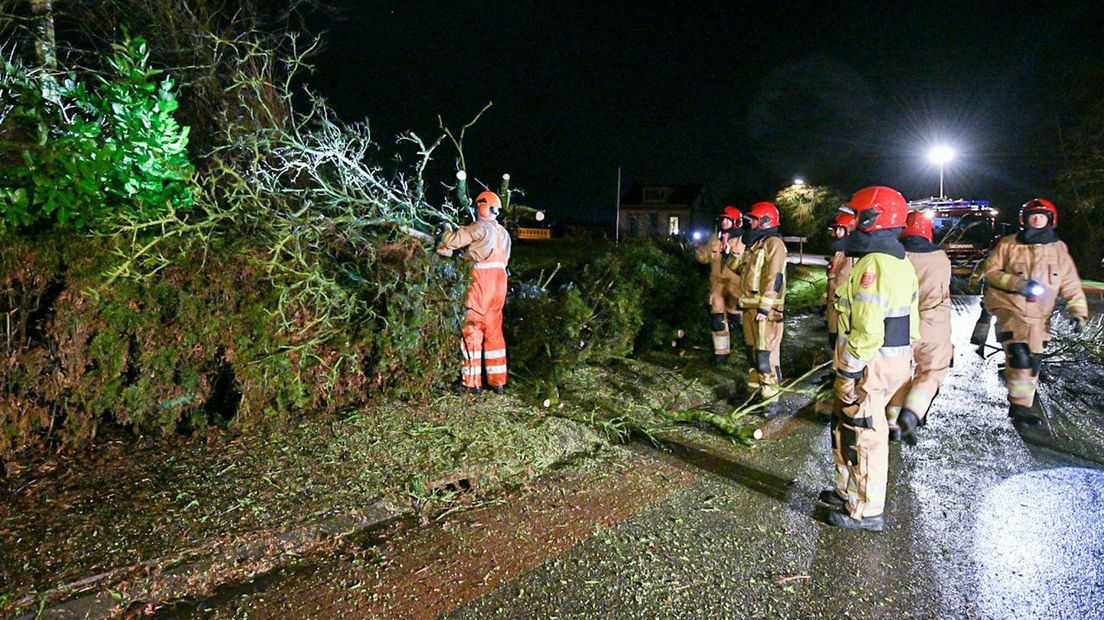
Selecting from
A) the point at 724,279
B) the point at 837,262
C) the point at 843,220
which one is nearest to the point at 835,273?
the point at 837,262

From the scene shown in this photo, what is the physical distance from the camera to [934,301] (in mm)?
5262

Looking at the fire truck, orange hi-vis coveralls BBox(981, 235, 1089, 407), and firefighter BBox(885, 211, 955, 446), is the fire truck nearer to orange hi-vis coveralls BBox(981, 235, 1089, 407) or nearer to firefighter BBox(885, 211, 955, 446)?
orange hi-vis coveralls BBox(981, 235, 1089, 407)

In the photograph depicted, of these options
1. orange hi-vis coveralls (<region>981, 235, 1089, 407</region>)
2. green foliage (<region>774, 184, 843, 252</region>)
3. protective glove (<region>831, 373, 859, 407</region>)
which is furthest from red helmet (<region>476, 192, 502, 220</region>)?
green foliage (<region>774, 184, 843, 252</region>)

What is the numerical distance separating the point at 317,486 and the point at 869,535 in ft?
10.6

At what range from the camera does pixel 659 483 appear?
14.1 feet

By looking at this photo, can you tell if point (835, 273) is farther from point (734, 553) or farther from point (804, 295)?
point (804, 295)

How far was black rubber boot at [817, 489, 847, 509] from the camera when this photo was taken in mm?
3955

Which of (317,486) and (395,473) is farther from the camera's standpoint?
(395,473)

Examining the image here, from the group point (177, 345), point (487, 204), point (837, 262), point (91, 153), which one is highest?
point (91, 153)

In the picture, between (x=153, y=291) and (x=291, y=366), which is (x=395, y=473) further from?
(x=153, y=291)

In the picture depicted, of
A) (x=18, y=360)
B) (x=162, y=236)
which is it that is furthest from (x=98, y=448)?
(x=162, y=236)

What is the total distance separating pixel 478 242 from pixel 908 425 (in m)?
3.87

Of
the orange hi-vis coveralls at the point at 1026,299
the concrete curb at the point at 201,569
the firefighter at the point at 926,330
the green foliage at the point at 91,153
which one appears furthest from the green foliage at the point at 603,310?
the orange hi-vis coveralls at the point at 1026,299

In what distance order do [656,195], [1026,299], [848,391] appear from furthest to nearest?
[656,195], [1026,299], [848,391]
